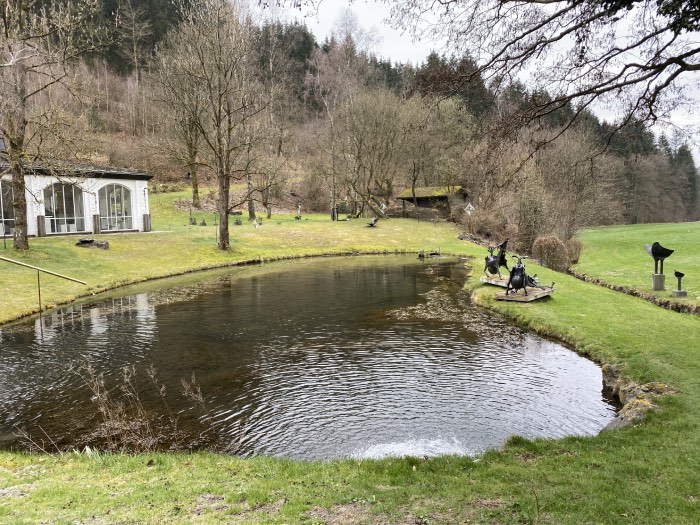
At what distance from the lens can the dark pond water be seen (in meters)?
8.66

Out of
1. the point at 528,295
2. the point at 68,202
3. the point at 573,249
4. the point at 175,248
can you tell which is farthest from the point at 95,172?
the point at 573,249

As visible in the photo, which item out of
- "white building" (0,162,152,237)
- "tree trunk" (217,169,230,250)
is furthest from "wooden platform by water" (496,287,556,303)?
"white building" (0,162,152,237)

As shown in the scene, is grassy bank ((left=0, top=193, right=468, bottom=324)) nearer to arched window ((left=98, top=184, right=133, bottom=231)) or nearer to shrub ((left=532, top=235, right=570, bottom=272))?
arched window ((left=98, top=184, right=133, bottom=231))

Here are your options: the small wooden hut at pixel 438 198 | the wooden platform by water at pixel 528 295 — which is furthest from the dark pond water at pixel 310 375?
the small wooden hut at pixel 438 198

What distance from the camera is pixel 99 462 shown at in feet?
23.0

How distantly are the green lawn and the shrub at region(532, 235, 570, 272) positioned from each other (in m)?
0.92

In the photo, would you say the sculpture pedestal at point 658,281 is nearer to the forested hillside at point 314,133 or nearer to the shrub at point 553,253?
the forested hillside at point 314,133

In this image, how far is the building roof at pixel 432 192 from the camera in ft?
177

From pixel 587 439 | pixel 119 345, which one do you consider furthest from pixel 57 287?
pixel 587 439

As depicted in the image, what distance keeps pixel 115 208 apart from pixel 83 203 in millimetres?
2351

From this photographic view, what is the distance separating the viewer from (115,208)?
119 feet

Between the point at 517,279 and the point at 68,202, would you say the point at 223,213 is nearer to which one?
the point at 68,202

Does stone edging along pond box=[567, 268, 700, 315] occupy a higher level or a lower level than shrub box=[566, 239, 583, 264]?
lower

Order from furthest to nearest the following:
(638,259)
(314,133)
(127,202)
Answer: (314,133) < (127,202) < (638,259)
